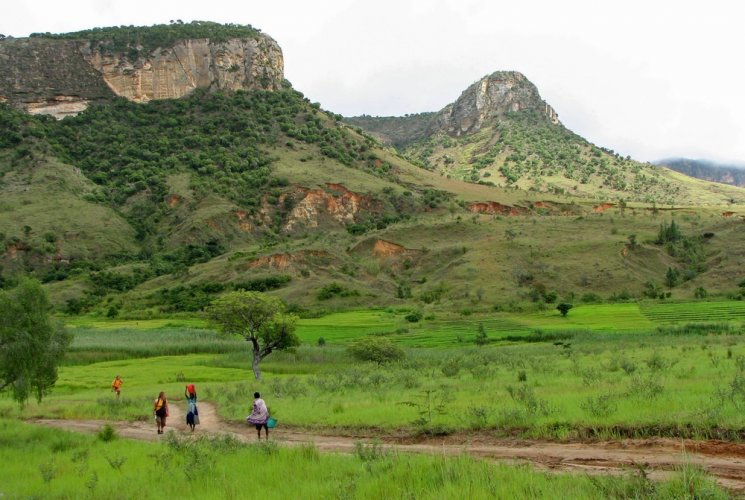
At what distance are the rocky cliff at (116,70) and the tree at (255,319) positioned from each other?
14384cm

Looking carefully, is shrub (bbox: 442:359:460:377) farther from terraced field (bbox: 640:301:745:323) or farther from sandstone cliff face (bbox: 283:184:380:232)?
sandstone cliff face (bbox: 283:184:380:232)

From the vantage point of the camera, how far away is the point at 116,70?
579 ft

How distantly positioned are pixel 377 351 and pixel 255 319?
9.97 metres

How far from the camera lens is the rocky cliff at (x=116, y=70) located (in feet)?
555

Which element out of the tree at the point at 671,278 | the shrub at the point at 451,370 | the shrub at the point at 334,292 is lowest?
the shrub at the point at 451,370

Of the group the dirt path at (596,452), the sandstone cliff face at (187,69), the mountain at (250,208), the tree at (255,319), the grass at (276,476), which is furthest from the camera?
the sandstone cliff face at (187,69)

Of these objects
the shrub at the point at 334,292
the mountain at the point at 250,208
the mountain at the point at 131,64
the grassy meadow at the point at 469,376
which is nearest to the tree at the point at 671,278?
the mountain at the point at 250,208

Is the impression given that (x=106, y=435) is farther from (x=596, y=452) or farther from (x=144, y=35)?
(x=144, y=35)

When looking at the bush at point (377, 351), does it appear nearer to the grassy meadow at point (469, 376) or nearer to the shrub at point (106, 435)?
the grassy meadow at point (469, 376)

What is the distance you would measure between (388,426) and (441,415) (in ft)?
5.05

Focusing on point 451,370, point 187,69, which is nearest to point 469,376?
point 451,370

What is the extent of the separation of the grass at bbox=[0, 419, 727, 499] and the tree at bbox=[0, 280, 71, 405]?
4.07 meters

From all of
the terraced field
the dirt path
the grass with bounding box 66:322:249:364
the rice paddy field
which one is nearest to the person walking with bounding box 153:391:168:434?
the rice paddy field

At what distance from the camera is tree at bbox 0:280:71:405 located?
2334 centimetres
